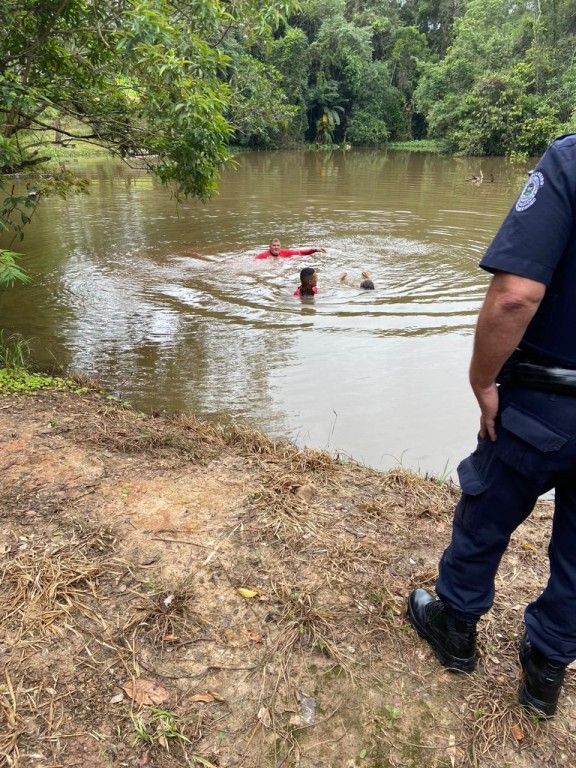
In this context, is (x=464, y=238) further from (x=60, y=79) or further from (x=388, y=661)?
(x=388, y=661)

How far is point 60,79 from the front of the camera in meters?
5.71

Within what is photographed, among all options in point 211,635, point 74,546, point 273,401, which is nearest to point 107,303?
point 273,401

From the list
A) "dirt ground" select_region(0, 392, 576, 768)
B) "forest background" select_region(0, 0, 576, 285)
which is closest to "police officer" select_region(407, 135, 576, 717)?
"dirt ground" select_region(0, 392, 576, 768)

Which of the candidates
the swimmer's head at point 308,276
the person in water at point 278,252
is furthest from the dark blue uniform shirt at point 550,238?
the person in water at point 278,252

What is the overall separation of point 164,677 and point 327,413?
3.06 metres

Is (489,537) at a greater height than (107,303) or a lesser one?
greater

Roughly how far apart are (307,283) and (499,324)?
6532 mm

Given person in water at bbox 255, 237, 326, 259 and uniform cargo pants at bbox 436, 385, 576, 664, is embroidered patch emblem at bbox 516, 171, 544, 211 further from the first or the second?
person in water at bbox 255, 237, 326, 259

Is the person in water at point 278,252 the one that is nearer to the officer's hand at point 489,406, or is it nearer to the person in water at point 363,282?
the person in water at point 363,282

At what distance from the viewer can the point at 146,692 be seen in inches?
73.2

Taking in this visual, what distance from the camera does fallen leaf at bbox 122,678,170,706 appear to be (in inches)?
72.1

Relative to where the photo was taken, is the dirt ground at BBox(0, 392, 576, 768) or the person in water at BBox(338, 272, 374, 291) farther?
the person in water at BBox(338, 272, 374, 291)

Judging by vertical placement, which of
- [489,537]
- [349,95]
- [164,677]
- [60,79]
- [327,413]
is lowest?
[327,413]

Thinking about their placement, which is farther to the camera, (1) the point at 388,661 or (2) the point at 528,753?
(1) the point at 388,661
